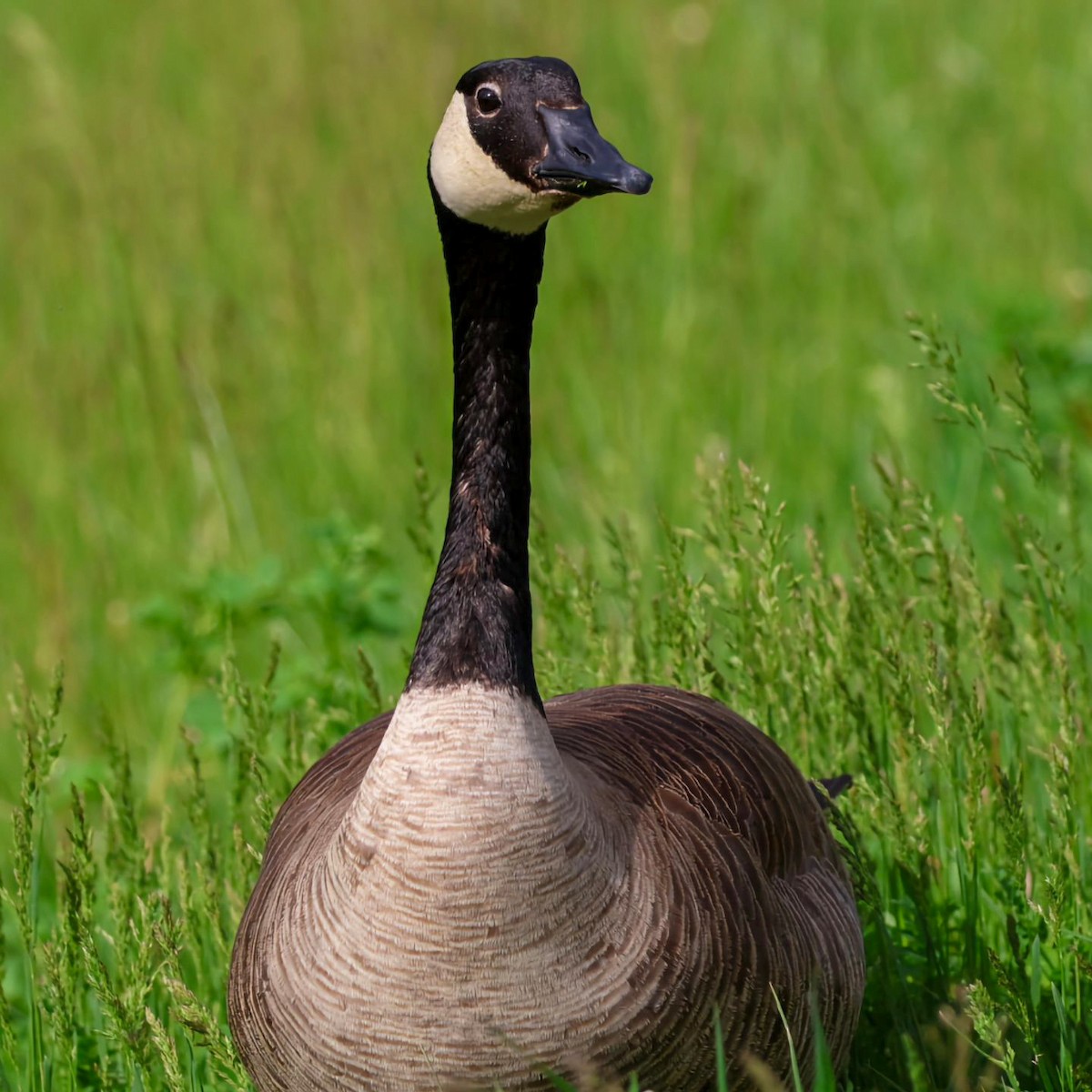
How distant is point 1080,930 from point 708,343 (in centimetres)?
343

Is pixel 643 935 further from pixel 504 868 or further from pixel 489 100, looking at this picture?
pixel 489 100

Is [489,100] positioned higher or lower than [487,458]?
higher

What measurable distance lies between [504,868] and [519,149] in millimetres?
1108

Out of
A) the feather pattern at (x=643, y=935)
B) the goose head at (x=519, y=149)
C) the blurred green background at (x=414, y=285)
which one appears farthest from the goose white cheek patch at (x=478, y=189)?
the blurred green background at (x=414, y=285)

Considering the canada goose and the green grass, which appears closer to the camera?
the canada goose

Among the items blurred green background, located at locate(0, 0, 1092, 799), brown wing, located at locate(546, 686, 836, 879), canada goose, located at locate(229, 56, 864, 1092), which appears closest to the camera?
canada goose, located at locate(229, 56, 864, 1092)

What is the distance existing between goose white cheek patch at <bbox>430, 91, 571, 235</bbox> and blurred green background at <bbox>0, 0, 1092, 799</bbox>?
2.44 metres

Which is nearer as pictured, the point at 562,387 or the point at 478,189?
the point at 478,189

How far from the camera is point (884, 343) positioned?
612cm

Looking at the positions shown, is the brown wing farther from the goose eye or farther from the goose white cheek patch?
the goose eye

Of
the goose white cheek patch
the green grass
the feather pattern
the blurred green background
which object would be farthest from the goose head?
the blurred green background

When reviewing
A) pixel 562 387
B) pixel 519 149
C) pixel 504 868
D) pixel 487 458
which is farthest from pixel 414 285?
pixel 504 868

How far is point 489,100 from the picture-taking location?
257 centimetres

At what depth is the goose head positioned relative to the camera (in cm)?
241
